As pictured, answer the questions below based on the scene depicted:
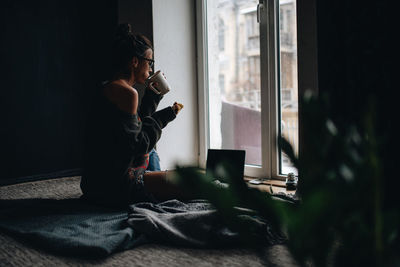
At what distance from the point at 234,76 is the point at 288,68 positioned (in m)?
0.44

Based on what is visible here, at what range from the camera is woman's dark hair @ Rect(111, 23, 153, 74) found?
1.77 m

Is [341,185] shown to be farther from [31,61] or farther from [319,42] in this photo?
[31,61]

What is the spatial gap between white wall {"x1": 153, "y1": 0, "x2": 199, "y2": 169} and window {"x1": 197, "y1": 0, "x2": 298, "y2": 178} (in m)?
0.07

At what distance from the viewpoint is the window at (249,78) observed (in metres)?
2.20

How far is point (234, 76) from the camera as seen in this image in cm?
252

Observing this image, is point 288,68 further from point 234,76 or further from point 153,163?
point 153,163

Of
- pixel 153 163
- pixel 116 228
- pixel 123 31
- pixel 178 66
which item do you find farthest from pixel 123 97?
pixel 178 66

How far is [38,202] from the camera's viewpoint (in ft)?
6.11

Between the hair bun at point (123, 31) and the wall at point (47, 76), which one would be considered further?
the wall at point (47, 76)

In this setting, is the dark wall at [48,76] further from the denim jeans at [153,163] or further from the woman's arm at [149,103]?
the woman's arm at [149,103]

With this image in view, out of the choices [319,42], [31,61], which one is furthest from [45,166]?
[319,42]

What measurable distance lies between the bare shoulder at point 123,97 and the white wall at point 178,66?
0.89 metres

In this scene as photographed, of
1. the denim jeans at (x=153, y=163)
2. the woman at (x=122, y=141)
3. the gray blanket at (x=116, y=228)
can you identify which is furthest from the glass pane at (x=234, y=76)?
the gray blanket at (x=116, y=228)

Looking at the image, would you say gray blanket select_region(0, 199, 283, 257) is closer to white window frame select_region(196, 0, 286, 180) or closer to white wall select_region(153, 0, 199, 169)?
white window frame select_region(196, 0, 286, 180)
